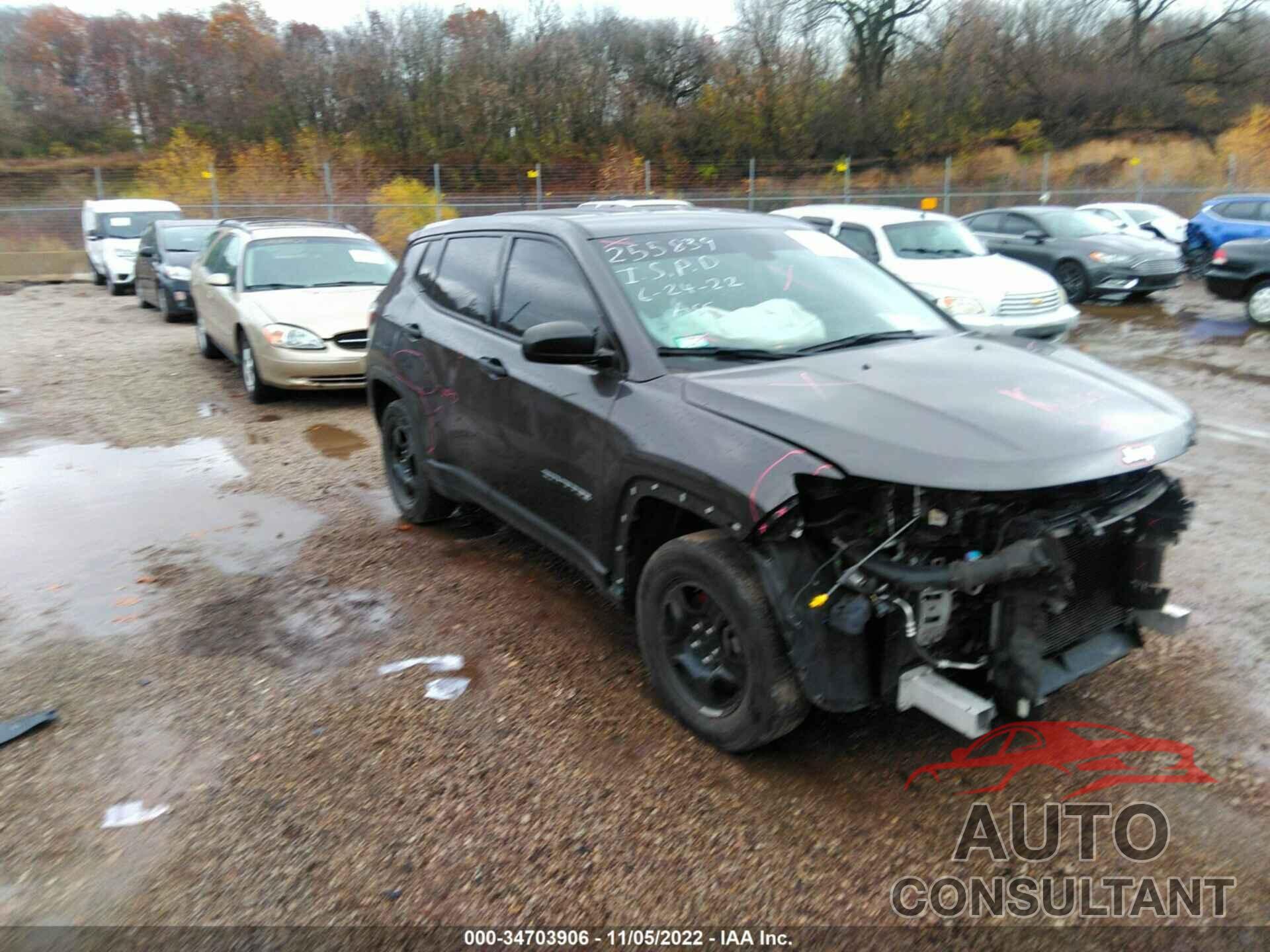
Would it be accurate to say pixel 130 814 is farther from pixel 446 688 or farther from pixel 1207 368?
pixel 1207 368

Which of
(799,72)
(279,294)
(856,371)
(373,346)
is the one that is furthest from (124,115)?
(856,371)

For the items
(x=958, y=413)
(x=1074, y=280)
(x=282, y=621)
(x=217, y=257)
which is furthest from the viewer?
(x=1074, y=280)

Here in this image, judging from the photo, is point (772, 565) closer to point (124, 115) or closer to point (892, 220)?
point (892, 220)

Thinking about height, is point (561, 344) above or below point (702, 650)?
above

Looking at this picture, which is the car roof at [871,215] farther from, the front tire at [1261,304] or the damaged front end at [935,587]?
the damaged front end at [935,587]

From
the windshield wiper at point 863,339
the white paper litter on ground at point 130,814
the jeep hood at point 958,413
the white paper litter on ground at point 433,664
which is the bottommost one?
the white paper litter on ground at point 433,664

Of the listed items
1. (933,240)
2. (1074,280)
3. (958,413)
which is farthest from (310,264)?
(1074,280)

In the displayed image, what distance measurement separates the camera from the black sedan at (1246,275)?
41.7 feet

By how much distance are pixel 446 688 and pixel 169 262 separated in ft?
46.2

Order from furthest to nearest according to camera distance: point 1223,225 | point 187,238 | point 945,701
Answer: point 1223,225, point 187,238, point 945,701

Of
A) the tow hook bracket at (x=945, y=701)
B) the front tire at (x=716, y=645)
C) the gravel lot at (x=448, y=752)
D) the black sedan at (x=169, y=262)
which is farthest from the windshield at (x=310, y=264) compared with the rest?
the tow hook bracket at (x=945, y=701)

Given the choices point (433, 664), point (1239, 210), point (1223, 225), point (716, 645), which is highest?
point (1239, 210)

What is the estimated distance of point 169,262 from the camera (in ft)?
51.6

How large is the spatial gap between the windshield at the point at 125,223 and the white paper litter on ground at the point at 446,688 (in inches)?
787
